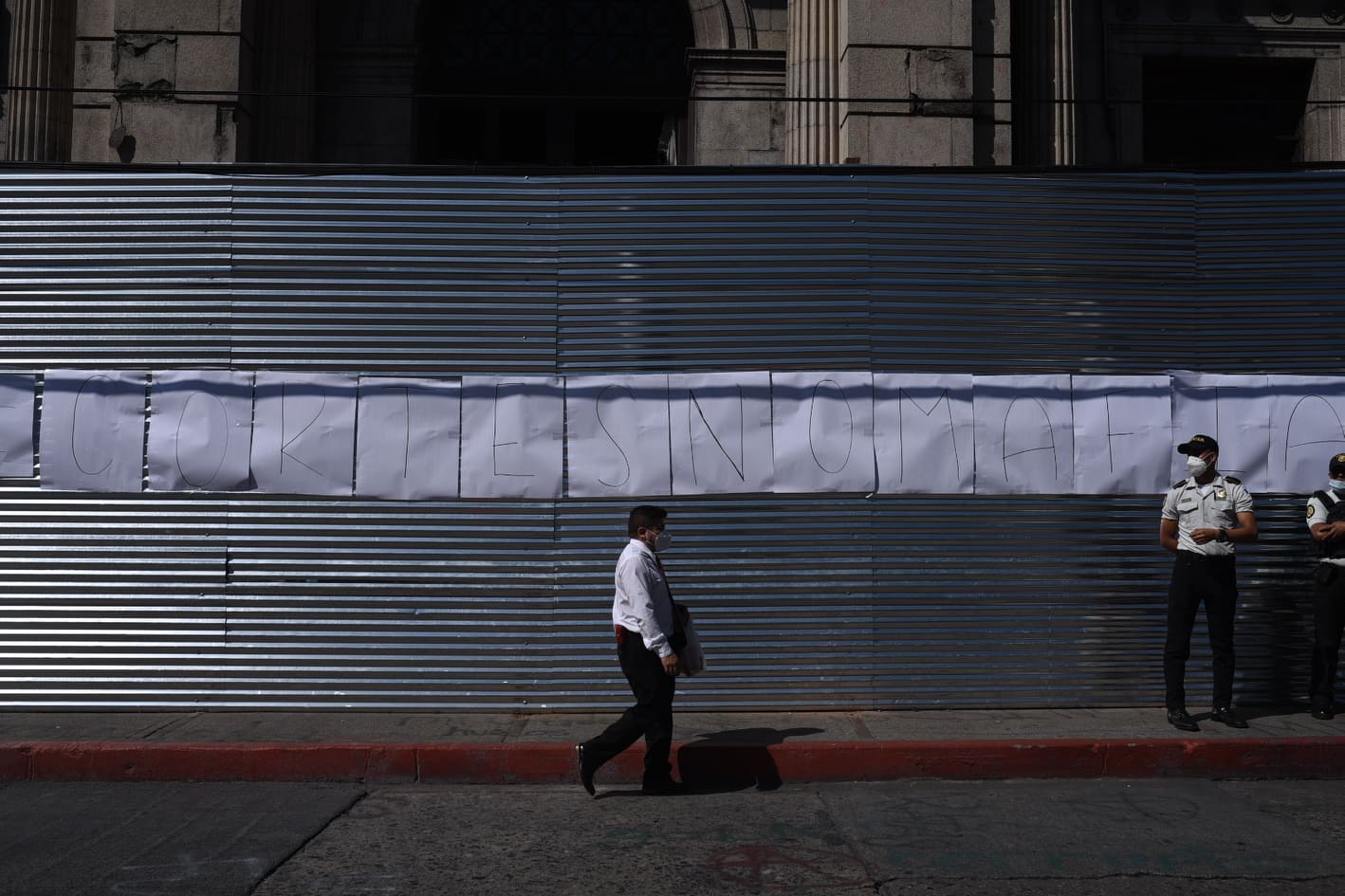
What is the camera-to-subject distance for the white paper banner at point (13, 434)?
8.37 metres

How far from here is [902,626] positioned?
8.36 metres

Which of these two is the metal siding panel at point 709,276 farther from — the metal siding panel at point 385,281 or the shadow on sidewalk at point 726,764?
the shadow on sidewalk at point 726,764

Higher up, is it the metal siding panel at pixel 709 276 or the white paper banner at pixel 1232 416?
the metal siding panel at pixel 709 276

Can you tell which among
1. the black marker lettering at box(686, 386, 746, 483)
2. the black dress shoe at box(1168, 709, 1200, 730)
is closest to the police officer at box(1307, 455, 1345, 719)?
the black dress shoe at box(1168, 709, 1200, 730)

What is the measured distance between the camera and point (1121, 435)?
8562 millimetres

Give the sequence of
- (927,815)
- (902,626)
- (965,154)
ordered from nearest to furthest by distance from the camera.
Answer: (927,815)
(902,626)
(965,154)

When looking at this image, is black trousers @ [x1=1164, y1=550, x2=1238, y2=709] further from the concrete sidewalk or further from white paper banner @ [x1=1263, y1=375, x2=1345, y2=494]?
white paper banner @ [x1=1263, y1=375, x2=1345, y2=494]

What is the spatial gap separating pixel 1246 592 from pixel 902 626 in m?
2.48

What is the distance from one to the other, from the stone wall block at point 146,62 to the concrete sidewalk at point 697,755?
22.7ft

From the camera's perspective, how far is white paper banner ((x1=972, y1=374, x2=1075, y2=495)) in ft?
27.9

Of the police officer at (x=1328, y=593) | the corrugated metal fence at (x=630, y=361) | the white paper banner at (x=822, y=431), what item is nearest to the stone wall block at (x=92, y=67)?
the corrugated metal fence at (x=630, y=361)

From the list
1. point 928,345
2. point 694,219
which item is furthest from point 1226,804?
point 694,219

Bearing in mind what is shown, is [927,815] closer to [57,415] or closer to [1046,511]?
[1046,511]

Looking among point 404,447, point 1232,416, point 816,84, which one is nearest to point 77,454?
point 404,447
